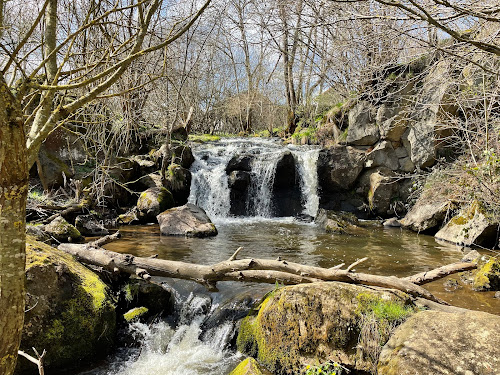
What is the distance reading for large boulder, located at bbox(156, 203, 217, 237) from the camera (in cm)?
998

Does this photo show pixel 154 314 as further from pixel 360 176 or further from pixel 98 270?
pixel 360 176

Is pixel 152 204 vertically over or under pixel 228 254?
over

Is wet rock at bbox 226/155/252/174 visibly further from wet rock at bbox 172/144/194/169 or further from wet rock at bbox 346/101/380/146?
wet rock at bbox 346/101/380/146

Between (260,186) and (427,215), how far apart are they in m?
6.48

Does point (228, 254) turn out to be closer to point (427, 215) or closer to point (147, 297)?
point (147, 297)

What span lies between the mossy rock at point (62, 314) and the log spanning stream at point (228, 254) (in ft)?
0.99

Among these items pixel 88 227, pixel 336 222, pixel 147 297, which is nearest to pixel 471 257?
pixel 336 222

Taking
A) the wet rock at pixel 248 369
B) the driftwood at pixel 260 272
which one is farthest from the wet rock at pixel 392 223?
the wet rock at pixel 248 369

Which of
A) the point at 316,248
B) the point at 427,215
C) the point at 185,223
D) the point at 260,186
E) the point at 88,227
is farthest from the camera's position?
the point at 260,186

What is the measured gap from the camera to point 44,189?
10.5 m

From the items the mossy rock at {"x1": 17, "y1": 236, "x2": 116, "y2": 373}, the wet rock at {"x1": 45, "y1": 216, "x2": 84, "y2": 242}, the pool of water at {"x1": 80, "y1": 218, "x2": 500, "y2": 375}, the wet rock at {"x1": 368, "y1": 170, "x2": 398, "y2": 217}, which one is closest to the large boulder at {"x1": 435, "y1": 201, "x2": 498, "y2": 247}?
the pool of water at {"x1": 80, "y1": 218, "x2": 500, "y2": 375}

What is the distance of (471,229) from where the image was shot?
340 inches

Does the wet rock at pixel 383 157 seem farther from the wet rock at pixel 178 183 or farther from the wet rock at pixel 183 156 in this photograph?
the wet rock at pixel 183 156

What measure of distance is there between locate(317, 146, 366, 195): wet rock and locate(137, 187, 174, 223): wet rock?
6.50m
